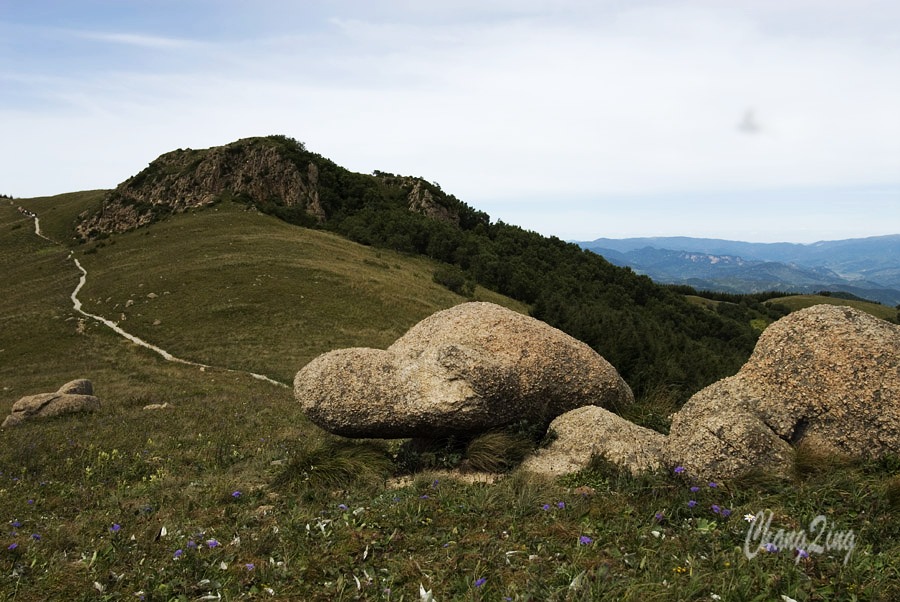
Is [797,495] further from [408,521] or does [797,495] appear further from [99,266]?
[99,266]

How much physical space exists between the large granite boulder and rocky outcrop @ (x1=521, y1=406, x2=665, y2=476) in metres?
0.78

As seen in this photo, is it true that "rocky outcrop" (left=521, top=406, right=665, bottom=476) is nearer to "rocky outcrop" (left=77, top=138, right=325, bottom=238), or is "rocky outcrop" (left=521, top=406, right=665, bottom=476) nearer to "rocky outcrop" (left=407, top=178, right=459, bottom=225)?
"rocky outcrop" (left=77, top=138, right=325, bottom=238)

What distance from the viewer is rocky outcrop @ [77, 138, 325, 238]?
88625mm

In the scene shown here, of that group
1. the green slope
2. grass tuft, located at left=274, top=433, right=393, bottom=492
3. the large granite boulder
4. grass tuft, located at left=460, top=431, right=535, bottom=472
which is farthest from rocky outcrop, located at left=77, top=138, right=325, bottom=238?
the large granite boulder

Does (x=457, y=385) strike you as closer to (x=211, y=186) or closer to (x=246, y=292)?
(x=246, y=292)

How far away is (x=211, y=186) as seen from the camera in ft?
295

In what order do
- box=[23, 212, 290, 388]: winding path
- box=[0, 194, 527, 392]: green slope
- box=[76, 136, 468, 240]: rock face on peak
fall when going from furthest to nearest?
box=[76, 136, 468, 240]: rock face on peak, box=[0, 194, 527, 392]: green slope, box=[23, 212, 290, 388]: winding path

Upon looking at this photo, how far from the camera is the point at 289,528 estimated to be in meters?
7.86

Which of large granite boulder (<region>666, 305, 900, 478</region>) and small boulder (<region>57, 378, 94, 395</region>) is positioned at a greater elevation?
large granite boulder (<region>666, 305, 900, 478</region>)

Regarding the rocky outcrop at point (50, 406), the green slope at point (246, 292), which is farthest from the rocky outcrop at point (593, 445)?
the green slope at point (246, 292)

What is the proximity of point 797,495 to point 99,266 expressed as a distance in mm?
74386

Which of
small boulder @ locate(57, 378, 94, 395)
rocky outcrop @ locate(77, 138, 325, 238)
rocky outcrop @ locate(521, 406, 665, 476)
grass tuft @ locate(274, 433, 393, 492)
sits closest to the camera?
rocky outcrop @ locate(521, 406, 665, 476)

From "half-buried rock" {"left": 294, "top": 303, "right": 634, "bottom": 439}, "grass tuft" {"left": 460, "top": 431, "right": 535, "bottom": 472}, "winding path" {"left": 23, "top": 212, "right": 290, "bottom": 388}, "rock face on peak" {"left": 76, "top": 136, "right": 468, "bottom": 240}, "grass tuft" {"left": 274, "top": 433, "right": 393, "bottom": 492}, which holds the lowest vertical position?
"winding path" {"left": 23, "top": 212, "right": 290, "bottom": 388}

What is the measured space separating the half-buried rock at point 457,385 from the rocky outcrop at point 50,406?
575 inches
